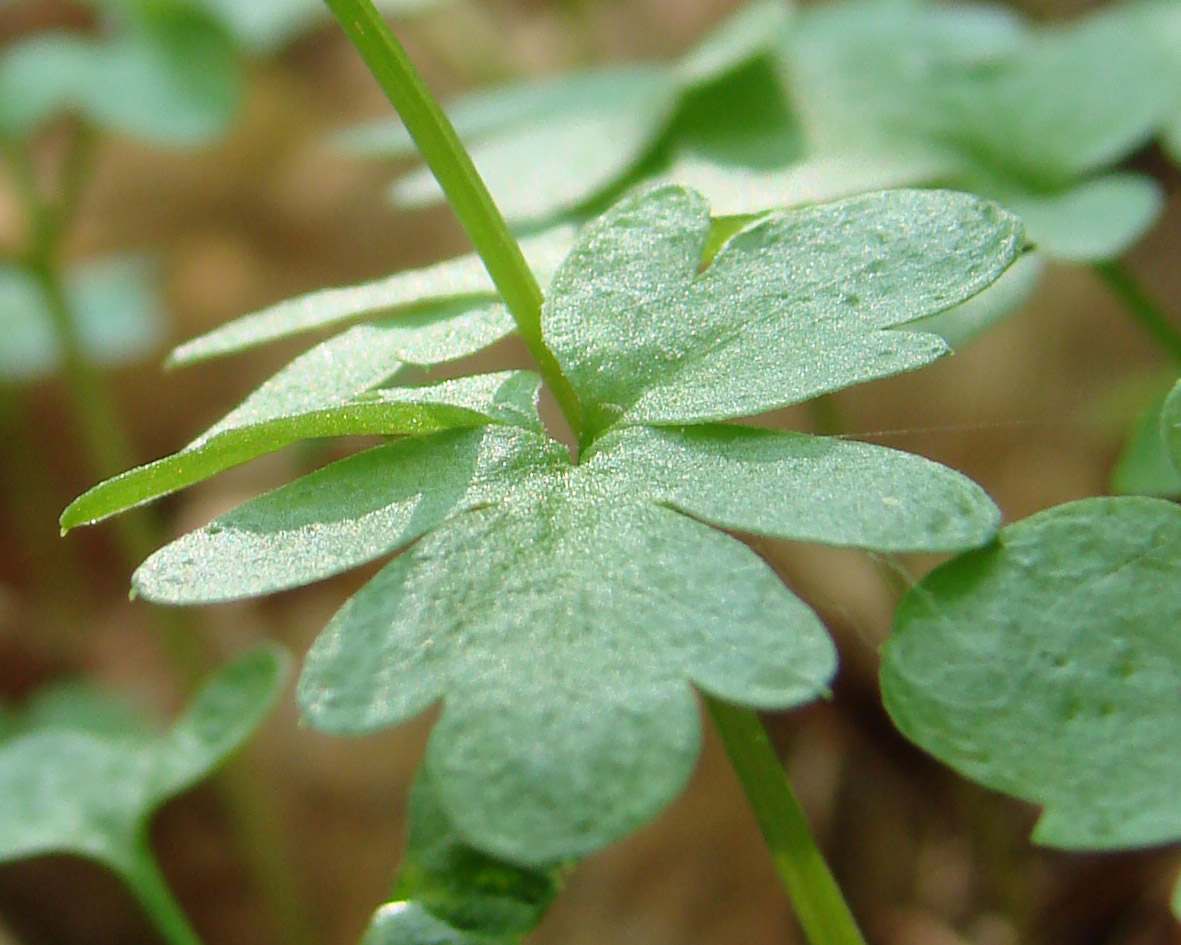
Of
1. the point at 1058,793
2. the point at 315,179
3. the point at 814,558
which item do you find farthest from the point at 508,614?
the point at 315,179

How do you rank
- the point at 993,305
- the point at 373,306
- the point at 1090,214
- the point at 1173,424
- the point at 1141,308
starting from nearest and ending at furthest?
the point at 1173,424 → the point at 373,306 → the point at 993,305 → the point at 1090,214 → the point at 1141,308

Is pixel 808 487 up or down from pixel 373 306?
down

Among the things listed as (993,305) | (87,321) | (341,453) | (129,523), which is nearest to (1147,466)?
(993,305)

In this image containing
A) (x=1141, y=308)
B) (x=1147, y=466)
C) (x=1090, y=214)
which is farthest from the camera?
(x=1141, y=308)

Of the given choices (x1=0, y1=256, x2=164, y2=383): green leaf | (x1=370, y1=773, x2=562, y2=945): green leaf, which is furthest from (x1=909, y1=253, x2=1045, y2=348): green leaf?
(x1=0, y1=256, x2=164, y2=383): green leaf

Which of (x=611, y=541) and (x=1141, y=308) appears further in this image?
(x=1141, y=308)

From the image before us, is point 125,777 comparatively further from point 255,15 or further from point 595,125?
point 255,15
